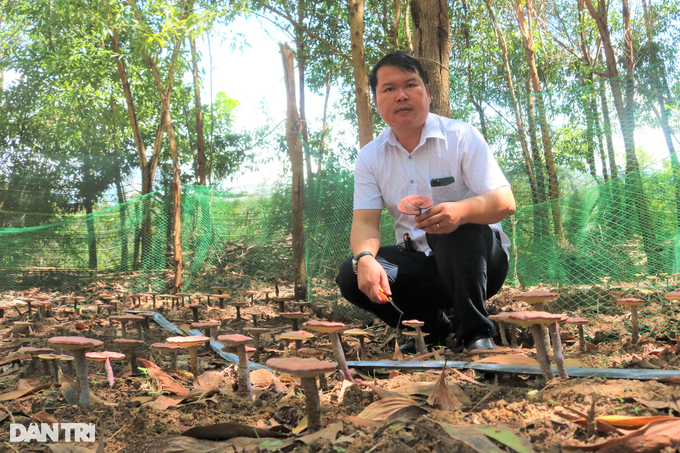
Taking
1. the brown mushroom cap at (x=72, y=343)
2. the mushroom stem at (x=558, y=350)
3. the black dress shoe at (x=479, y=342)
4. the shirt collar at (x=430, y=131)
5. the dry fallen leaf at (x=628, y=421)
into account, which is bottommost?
the black dress shoe at (x=479, y=342)

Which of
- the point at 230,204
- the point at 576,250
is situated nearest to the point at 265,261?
the point at 230,204

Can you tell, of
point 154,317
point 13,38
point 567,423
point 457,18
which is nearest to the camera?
point 567,423

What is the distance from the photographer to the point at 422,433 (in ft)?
3.51

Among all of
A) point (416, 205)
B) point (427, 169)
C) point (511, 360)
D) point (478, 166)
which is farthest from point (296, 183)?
point (511, 360)

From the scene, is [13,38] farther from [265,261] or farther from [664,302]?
[664,302]

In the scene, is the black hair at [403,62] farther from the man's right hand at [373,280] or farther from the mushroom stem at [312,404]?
the mushroom stem at [312,404]

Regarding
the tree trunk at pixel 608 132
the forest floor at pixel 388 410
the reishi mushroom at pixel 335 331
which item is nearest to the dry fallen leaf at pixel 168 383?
the forest floor at pixel 388 410

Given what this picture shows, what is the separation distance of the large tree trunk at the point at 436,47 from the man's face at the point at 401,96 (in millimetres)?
1049

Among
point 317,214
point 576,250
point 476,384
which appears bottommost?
point 476,384

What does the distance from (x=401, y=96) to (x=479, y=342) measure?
1.27 m

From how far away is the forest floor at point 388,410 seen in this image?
→ 999mm

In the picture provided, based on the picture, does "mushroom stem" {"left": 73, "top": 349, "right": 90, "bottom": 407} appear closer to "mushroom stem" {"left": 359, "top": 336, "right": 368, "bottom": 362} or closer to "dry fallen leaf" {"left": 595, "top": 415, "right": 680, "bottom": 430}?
"mushroom stem" {"left": 359, "top": 336, "right": 368, "bottom": 362}

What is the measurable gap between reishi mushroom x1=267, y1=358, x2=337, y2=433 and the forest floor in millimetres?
42

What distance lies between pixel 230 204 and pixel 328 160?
128 inches
